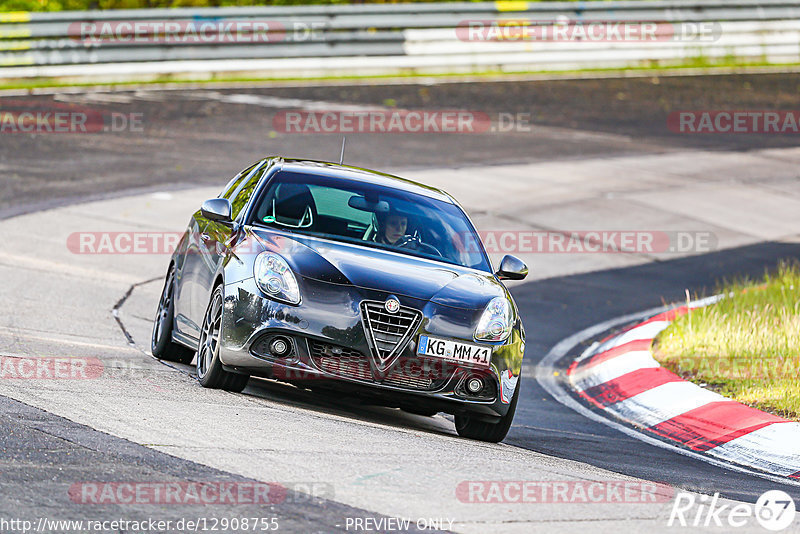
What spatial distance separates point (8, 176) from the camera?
16078 mm

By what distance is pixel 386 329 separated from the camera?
7.37m

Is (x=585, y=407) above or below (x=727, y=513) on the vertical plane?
below

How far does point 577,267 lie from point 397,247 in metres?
6.52

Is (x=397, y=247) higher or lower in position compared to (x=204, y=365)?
higher

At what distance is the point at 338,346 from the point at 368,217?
1.51 metres

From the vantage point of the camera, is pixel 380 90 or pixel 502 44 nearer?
pixel 380 90

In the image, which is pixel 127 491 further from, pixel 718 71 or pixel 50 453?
pixel 718 71

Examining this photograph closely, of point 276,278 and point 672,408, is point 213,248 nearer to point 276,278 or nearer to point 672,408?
point 276,278

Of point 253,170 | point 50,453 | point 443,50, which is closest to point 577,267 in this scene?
point 253,170
